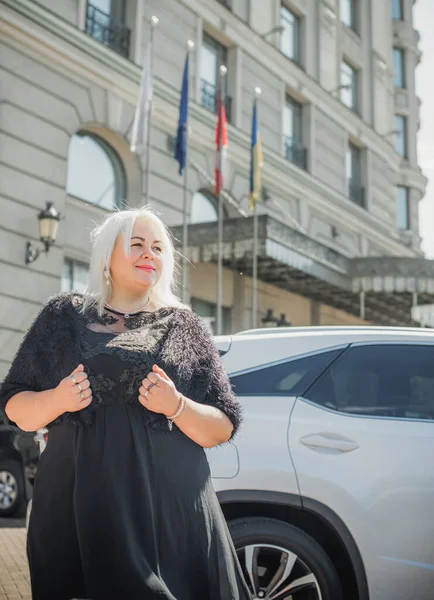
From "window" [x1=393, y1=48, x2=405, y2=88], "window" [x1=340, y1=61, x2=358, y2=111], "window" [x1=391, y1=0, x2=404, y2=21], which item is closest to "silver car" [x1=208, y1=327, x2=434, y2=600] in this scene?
"window" [x1=340, y1=61, x2=358, y2=111]

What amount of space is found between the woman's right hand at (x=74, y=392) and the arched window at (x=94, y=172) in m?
12.7

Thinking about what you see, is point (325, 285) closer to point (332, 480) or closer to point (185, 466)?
point (332, 480)

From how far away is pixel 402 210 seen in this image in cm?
3198

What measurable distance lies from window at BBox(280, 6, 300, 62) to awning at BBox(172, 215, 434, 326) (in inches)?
278

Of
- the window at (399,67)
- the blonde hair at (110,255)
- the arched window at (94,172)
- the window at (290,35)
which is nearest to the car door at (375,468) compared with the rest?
the blonde hair at (110,255)

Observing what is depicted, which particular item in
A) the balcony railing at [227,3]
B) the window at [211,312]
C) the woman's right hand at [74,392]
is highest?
the balcony railing at [227,3]

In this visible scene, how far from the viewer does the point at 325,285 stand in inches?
773

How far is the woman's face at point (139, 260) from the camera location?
2762 mm

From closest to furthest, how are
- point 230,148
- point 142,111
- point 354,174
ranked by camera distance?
1. point 142,111
2. point 230,148
3. point 354,174

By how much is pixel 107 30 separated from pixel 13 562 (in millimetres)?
12327

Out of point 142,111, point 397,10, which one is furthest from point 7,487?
point 397,10

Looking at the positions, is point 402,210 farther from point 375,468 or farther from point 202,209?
point 375,468

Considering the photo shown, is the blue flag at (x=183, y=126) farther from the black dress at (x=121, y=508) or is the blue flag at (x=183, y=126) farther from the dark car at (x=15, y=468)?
the black dress at (x=121, y=508)

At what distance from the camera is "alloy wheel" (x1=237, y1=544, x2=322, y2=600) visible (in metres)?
3.72
